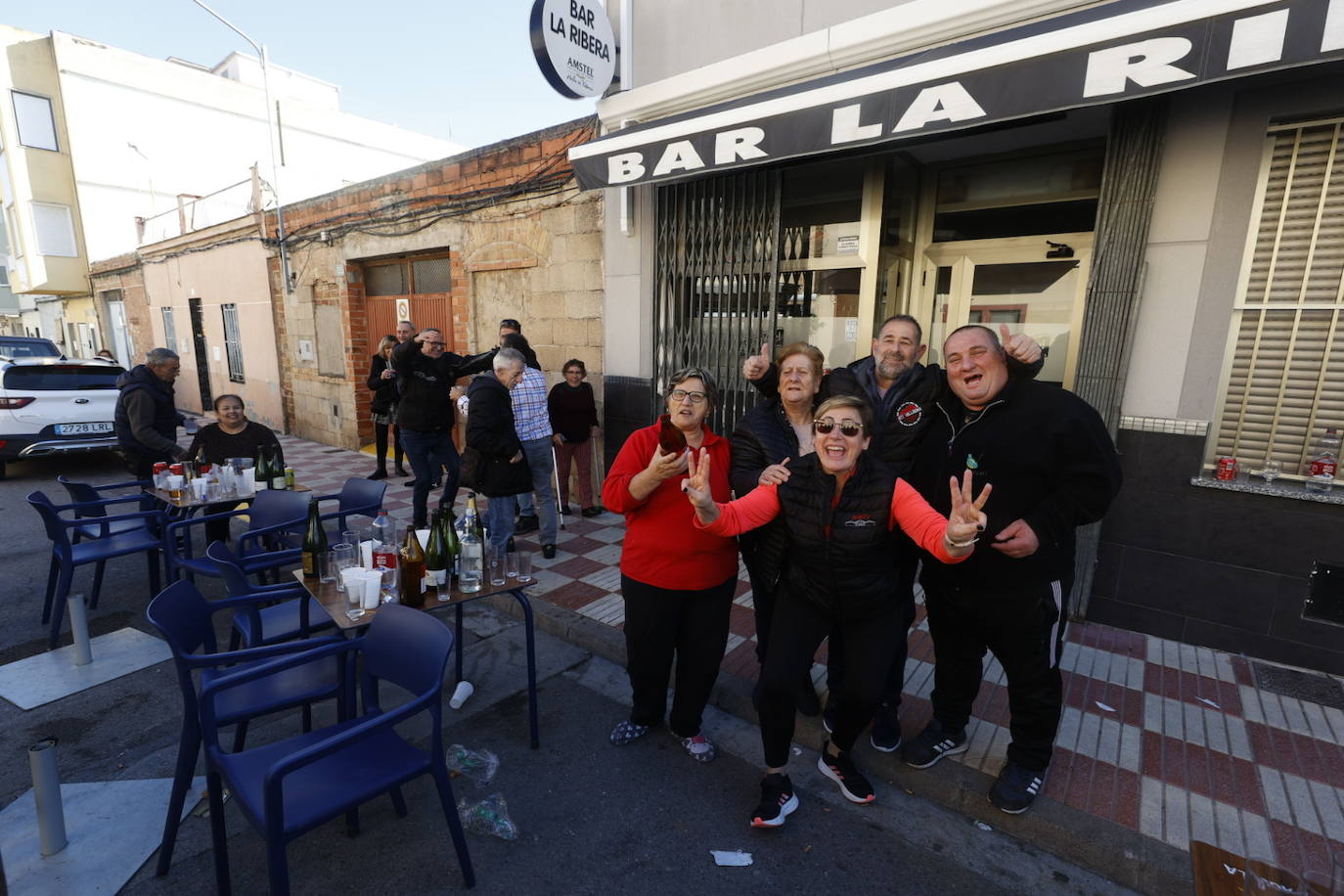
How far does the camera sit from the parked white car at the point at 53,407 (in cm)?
760

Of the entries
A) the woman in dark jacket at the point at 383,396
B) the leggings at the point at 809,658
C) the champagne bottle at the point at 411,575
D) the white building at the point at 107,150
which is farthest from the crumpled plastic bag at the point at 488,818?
the white building at the point at 107,150

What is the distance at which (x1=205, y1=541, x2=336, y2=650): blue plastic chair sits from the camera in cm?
280

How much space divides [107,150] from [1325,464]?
26508 mm

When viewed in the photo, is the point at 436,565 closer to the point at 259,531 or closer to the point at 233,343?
the point at 259,531

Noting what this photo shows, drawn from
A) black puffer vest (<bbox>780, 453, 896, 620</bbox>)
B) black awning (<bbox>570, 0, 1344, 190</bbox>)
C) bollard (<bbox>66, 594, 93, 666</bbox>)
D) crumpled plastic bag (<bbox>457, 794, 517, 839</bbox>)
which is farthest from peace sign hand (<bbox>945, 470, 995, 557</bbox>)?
bollard (<bbox>66, 594, 93, 666</bbox>)

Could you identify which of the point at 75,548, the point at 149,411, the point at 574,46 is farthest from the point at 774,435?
the point at 149,411

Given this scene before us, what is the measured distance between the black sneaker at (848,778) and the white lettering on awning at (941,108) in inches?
132

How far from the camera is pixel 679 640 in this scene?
105 inches

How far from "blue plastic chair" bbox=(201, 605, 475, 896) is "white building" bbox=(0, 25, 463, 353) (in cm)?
1824

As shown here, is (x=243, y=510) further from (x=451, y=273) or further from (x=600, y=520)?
(x=451, y=273)

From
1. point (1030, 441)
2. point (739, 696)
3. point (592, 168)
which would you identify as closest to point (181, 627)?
point (739, 696)

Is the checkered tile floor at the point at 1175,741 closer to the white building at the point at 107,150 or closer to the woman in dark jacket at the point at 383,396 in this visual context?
the woman in dark jacket at the point at 383,396

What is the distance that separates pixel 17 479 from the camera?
26.8 feet

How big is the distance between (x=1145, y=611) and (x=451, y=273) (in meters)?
7.57
